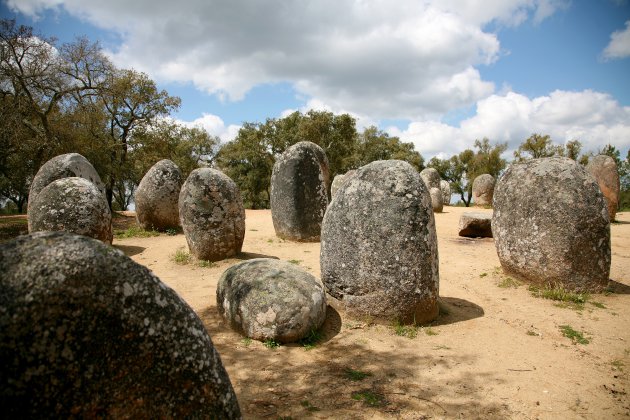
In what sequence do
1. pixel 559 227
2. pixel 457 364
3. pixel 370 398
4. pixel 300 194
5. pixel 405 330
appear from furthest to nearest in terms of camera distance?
pixel 300 194, pixel 559 227, pixel 405 330, pixel 457 364, pixel 370 398

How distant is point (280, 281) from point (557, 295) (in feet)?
16.5

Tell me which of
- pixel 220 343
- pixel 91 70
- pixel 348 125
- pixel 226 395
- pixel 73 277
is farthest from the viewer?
pixel 348 125

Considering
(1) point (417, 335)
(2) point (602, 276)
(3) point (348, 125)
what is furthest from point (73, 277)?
(3) point (348, 125)

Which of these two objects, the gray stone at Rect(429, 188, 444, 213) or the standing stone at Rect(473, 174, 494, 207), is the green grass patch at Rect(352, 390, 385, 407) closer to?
the gray stone at Rect(429, 188, 444, 213)

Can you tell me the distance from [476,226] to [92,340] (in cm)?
1266

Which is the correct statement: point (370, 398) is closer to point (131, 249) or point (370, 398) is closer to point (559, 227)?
point (559, 227)

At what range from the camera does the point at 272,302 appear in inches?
191

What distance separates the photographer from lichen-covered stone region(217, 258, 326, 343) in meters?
4.81

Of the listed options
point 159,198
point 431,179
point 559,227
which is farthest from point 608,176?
point 159,198

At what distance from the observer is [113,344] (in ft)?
5.18

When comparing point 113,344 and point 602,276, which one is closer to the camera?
point 113,344

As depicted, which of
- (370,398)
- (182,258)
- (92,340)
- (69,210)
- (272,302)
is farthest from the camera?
(182,258)

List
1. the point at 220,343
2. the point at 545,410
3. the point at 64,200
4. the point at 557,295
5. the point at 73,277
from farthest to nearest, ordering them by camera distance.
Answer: the point at 64,200 → the point at 557,295 → the point at 220,343 → the point at 545,410 → the point at 73,277

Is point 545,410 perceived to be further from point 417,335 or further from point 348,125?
point 348,125
